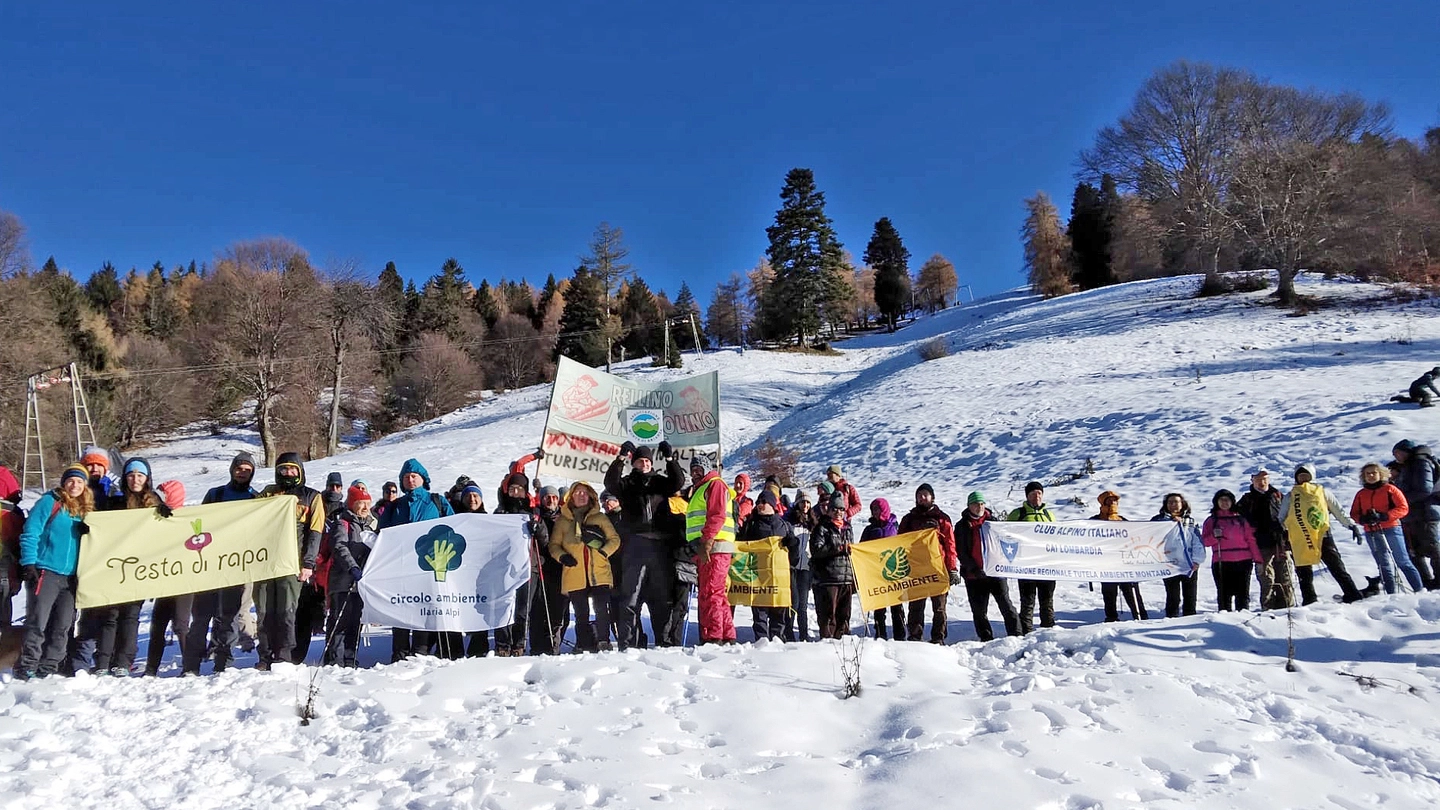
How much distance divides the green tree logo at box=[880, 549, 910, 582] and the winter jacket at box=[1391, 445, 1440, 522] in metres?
5.09

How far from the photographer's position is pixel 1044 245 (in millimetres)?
72125

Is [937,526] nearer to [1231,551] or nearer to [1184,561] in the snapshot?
[1184,561]

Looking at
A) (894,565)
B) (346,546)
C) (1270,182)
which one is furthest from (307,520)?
(1270,182)

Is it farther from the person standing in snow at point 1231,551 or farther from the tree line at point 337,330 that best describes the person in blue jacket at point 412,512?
the tree line at point 337,330

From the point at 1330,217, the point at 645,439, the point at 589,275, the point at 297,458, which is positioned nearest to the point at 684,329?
the point at 589,275

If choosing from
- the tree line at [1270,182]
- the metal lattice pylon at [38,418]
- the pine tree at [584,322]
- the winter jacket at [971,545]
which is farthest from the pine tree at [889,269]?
the winter jacket at [971,545]

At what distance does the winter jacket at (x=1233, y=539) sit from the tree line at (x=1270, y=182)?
86.2 feet

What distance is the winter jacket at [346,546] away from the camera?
25.0ft

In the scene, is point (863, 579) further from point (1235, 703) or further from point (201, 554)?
point (201, 554)

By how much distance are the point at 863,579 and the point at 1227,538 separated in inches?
163

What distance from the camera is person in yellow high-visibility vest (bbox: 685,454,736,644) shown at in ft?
24.7

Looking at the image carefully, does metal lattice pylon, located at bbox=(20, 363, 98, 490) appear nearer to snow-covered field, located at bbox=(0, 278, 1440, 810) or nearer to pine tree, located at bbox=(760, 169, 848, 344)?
snow-covered field, located at bbox=(0, 278, 1440, 810)

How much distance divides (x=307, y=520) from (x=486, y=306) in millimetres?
74010

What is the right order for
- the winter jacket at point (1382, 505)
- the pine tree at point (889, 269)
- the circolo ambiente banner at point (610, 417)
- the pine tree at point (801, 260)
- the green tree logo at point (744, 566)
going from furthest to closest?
the pine tree at point (889, 269)
the pine tree at point (801, 260)
the circolo ambiente banner at point (610, 417)
the green tree logo at point (744, 566)
the winter jacket at point (1382, 505)
